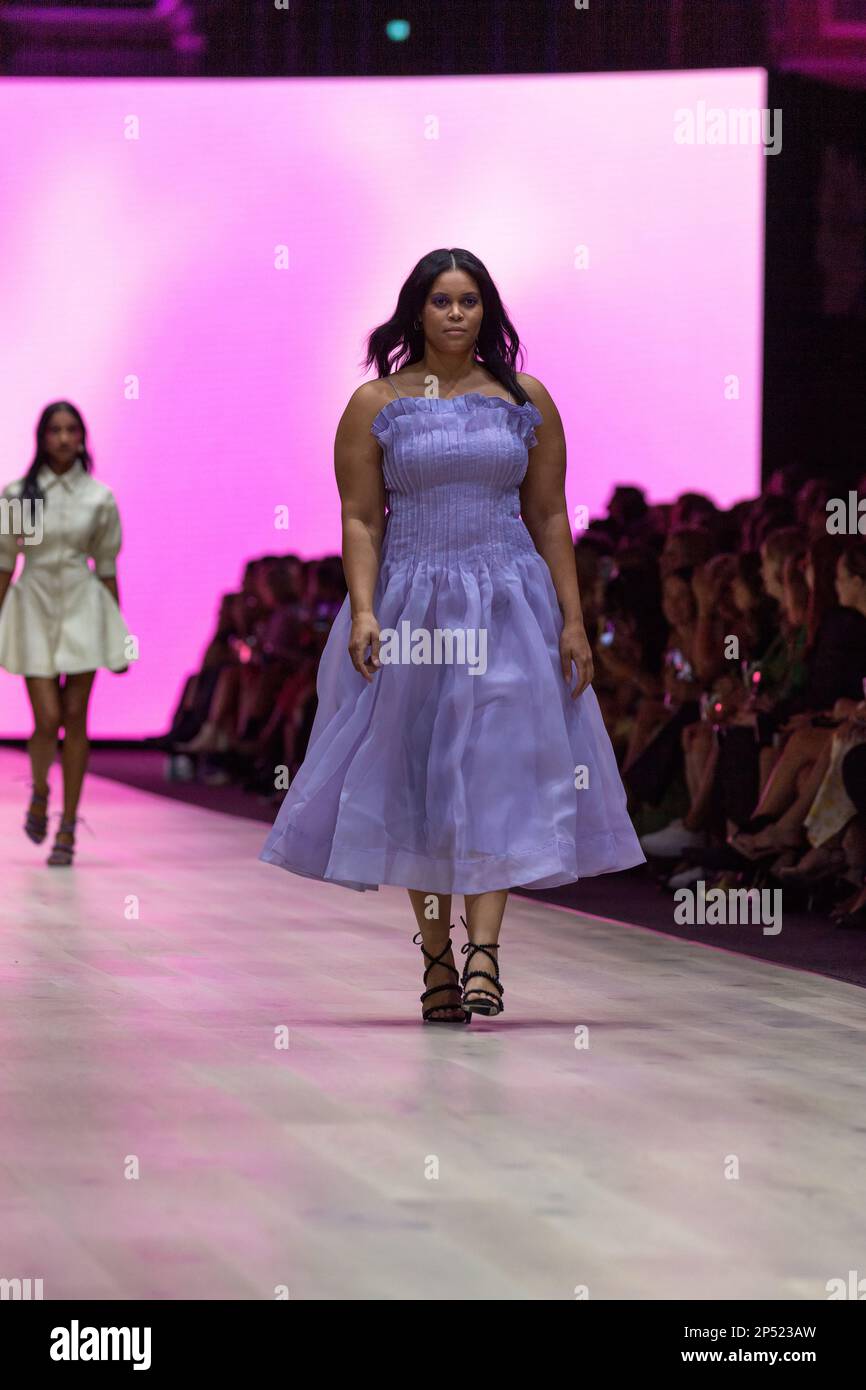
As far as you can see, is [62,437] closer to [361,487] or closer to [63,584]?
[63,584]

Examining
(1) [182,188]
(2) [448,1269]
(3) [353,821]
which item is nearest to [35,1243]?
(2) [448,1269]

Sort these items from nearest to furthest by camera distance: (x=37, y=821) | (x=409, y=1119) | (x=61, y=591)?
(x=409, y=1119) → (x=61, y=591) → (x=37, y=821)

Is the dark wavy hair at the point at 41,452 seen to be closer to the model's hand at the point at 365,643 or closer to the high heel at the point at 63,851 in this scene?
the high heel at the point at 63,851

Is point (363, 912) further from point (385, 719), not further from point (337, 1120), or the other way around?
point (337, 1120)

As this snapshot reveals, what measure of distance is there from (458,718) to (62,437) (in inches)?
109

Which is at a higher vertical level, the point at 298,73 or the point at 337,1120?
the point at 298,73


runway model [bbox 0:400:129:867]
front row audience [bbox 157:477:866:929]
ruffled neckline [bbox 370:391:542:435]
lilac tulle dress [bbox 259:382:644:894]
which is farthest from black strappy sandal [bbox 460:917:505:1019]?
runway model [bbox 0:400:129:867]

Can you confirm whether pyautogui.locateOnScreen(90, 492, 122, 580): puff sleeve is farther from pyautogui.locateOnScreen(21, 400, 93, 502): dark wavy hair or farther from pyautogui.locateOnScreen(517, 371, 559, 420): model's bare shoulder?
pyautogui.locateOnScreen(517, 371, 559, 420): model's bare shoulder

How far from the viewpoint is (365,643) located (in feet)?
11.2

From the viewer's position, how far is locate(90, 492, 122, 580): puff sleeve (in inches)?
237

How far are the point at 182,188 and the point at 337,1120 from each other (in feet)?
29.1

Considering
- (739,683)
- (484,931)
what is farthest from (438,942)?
(739,683)
